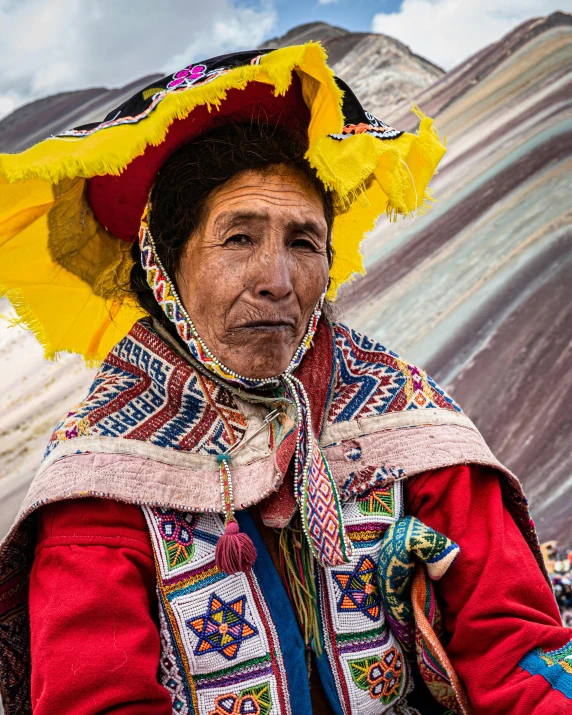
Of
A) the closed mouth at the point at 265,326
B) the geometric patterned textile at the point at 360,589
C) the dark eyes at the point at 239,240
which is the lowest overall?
the geometric patterned textile at the point at 360,589

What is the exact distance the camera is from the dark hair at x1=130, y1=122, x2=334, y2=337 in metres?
1.45

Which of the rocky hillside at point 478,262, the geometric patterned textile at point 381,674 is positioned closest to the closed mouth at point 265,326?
the geometric patterned textile at point 381,674

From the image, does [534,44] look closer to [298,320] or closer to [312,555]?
[298,320]

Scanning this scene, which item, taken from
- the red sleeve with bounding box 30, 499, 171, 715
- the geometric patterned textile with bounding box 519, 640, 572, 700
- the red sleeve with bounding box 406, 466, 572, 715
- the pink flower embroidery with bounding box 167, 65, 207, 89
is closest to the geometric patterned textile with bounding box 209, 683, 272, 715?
the red sleeve with bounding box 30, 499, 171, 715

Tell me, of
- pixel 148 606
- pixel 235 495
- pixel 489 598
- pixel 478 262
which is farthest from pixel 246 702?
pixel 478 262

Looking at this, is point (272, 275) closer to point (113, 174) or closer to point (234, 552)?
point (113, 174)

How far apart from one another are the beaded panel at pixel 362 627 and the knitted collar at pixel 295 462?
0.09 metres

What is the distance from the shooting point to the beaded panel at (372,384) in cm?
156

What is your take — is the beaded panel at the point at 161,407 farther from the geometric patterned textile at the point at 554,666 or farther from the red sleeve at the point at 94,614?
the geometric patterned textile at the point at 554,666

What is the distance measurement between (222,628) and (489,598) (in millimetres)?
515

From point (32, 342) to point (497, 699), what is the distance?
2.24 metres

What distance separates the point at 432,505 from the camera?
1.45 meters

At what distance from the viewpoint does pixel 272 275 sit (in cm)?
135

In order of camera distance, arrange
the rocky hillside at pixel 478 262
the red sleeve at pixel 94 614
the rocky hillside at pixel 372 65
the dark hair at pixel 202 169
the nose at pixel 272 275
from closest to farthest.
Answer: the red sleeve at pixel 94 614 → the nose at pixel 272 275 → the dark hair at pixel 202 169 → the rocky hillside at pixel 478 262 → the rocky hillside at pixel 372 65
